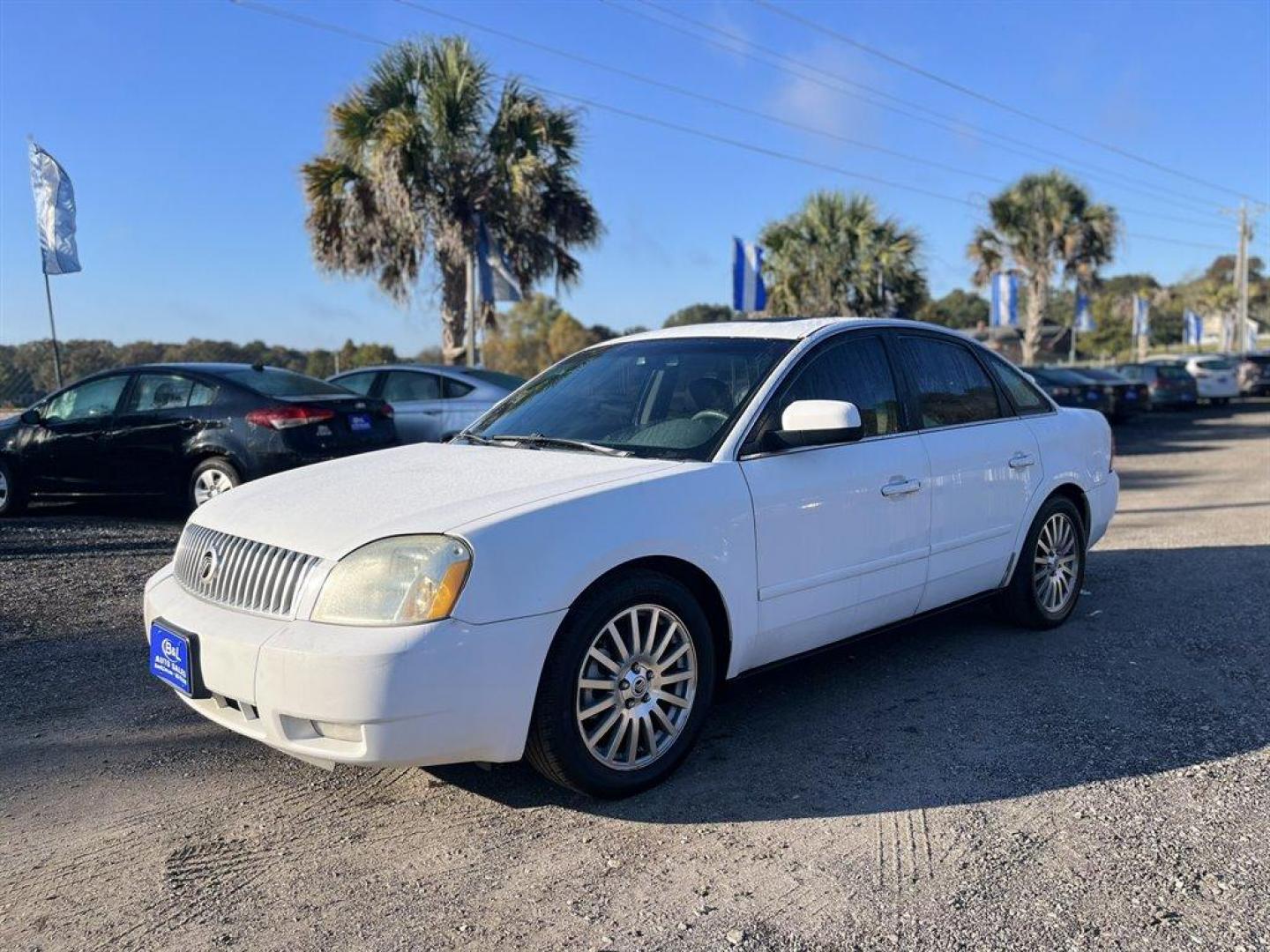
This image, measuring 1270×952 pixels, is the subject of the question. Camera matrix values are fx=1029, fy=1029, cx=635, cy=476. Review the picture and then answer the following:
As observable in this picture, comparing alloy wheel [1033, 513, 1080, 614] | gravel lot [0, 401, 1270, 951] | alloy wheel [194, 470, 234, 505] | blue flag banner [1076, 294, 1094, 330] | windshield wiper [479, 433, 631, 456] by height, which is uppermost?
blue flag banner [1076, 294, 1094, 330]

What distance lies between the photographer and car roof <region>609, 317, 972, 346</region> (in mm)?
4469

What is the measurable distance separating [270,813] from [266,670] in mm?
634

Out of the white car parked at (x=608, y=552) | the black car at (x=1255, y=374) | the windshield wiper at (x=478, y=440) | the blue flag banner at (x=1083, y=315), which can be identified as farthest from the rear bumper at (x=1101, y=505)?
the blue flag banner at (x=1083, y=315)

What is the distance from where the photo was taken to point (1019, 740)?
394cm

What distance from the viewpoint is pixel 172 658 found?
344 centimetres

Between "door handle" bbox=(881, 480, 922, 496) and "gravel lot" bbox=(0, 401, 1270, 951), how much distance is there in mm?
893

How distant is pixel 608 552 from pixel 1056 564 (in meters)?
3.22

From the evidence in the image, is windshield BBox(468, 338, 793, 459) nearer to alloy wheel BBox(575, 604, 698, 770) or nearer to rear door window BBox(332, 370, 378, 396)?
alloy wheel BBox(575, 604, 698, 770)

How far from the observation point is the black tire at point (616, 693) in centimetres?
321

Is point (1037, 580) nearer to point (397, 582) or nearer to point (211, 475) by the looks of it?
point (397, 582)

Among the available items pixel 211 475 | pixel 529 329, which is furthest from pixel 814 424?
pixel 529 329

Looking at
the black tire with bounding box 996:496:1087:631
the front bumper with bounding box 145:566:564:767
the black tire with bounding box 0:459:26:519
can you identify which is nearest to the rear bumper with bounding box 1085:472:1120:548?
the black tire with bounding box 996:496:1087:631

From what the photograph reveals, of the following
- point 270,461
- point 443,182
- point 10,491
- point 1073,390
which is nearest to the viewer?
point 270,461

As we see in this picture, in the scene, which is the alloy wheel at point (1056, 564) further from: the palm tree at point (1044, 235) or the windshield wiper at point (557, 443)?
the palm tree at point (1044, 235)
